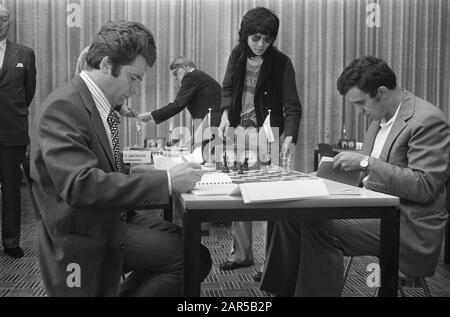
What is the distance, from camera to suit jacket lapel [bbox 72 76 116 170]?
156cm

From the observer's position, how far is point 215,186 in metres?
1.69

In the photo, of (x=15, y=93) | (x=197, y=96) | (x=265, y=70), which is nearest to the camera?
(x=265, y=70)

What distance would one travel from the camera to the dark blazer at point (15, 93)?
344 cm

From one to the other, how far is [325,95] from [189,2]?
2.20 metres

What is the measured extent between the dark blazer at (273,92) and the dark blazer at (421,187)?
1.15 metres

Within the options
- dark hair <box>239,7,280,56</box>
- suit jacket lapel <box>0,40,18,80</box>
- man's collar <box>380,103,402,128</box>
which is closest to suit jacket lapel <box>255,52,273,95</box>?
dark hair <box>239,7,280,56</box>

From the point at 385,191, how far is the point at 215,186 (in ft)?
2.23

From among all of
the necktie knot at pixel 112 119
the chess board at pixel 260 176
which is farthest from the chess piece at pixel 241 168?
the necktie knot at pixel 112 119

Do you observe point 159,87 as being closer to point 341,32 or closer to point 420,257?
point 341,32

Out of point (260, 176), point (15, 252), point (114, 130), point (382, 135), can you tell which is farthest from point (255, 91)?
point (15, 252)

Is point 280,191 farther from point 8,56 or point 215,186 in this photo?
point 8,56

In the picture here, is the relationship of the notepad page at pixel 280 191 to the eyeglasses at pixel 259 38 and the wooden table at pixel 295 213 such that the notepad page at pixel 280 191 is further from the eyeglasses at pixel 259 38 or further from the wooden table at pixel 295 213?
the eyeglasses at pixel 259 38

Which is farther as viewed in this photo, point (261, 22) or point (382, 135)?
point (261, 22)

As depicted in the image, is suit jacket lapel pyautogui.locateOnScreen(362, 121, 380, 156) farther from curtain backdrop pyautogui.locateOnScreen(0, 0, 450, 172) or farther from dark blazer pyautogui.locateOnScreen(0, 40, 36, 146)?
curtain backdrop pyautogui.locateOnScreen(0, 0, 450, 172)
